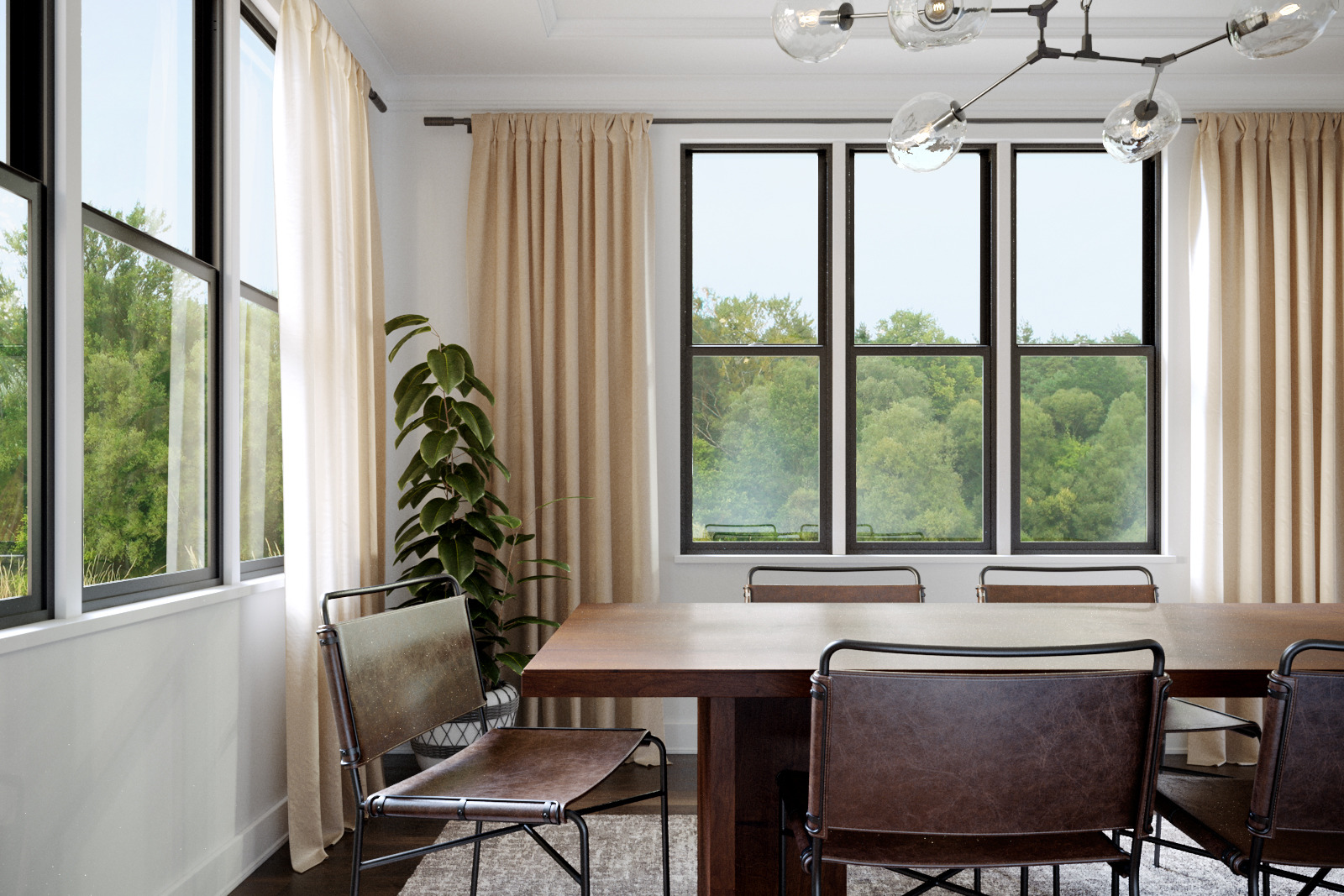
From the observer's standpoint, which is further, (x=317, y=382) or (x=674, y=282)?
(x=674, y=282)

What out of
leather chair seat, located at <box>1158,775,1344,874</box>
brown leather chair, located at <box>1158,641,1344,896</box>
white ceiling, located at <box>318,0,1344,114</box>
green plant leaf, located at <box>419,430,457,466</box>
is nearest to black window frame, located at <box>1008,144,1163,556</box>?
white ceiling, located at <box>318,0,1344,114</box>

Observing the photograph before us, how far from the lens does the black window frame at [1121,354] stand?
369 centimetres

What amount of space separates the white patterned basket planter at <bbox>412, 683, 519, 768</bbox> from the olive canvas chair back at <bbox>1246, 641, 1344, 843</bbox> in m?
2.24

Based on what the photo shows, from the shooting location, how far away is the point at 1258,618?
213 centimetres

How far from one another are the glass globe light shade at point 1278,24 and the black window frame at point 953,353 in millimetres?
2016

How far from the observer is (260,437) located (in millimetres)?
2615

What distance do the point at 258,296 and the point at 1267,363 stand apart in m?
3.81

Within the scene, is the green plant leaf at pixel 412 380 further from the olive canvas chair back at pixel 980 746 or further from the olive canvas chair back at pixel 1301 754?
the olive canvas chair back at pixel 1301 754

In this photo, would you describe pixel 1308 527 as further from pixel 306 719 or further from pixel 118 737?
pixel 118 737

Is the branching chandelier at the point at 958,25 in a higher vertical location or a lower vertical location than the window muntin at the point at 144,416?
higher

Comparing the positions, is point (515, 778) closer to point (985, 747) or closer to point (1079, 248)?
point (985, 747)

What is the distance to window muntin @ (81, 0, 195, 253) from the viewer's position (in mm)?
1938

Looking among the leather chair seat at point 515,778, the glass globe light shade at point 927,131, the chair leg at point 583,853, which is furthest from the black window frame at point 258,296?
the glass globe light shade at point 927,131

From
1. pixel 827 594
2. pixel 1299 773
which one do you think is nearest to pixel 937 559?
pixel 827 594
